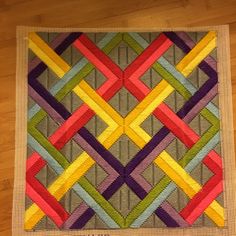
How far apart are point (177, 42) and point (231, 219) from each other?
20.5 inches

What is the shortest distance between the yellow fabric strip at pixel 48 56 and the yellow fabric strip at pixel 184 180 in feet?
1.23

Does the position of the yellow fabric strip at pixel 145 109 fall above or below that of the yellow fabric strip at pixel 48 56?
below

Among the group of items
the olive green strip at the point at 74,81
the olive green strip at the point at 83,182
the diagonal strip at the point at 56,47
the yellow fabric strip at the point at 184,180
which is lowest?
the yellow fabric strip at the point at 184,180

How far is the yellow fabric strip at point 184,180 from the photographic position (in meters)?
1.16

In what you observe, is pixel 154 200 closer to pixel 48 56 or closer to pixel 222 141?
pixel 222 141

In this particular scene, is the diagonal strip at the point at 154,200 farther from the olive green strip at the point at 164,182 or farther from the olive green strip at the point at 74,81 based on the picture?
the olive green strip at the point at 74,81

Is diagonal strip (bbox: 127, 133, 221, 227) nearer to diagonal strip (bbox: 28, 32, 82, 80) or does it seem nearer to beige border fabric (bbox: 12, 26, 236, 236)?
beige border fabric (bbox: 12, 26, 236, 236)

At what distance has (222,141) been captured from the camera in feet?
3.90

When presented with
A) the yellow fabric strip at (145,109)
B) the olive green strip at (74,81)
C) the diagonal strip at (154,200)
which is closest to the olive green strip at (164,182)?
the diagonal strip at (154,200)

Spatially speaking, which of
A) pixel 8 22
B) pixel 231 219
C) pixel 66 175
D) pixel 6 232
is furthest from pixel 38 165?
pixel 231 219

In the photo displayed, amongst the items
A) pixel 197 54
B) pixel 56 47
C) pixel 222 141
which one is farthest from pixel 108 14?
pixel 222 141

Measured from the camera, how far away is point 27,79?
1.23m

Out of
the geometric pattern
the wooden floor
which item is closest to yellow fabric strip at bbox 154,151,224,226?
the geometric pattern

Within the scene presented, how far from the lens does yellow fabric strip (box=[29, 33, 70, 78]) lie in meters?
1.23
